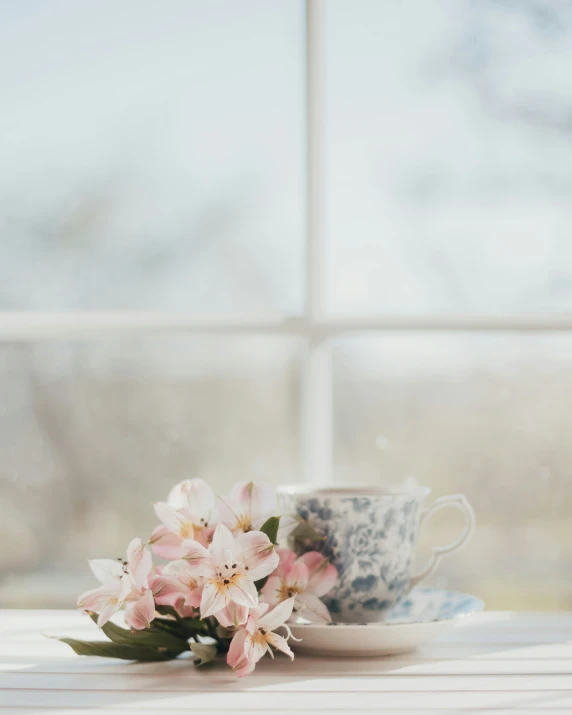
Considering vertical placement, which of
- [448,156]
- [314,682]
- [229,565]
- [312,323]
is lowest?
[314,682]

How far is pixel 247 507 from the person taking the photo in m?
0.77

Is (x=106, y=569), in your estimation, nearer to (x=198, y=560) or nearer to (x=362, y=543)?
(x=198, y=560)

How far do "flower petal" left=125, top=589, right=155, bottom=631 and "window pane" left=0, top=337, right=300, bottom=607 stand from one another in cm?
47

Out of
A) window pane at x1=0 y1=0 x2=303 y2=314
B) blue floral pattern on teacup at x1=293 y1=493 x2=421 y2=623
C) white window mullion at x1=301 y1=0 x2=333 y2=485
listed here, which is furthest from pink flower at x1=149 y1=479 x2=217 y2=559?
window pane at x1=0 y1=0 x2=303 y2=314

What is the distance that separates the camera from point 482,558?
116 cm

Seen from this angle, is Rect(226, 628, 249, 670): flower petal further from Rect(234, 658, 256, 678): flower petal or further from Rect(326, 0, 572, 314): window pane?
Rect(326, 0, 572, 314): window pane

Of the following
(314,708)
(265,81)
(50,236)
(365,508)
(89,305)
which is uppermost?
(265,81)

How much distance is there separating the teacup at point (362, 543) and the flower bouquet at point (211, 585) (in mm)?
18

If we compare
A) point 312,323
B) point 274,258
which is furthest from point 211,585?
point 274,258

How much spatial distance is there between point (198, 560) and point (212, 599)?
0.12 feet

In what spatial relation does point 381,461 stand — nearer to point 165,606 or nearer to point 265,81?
point 165,606

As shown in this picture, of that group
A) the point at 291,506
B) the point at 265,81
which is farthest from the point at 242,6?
the point at 291,506

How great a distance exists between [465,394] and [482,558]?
0.83ft

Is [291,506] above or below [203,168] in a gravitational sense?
below
